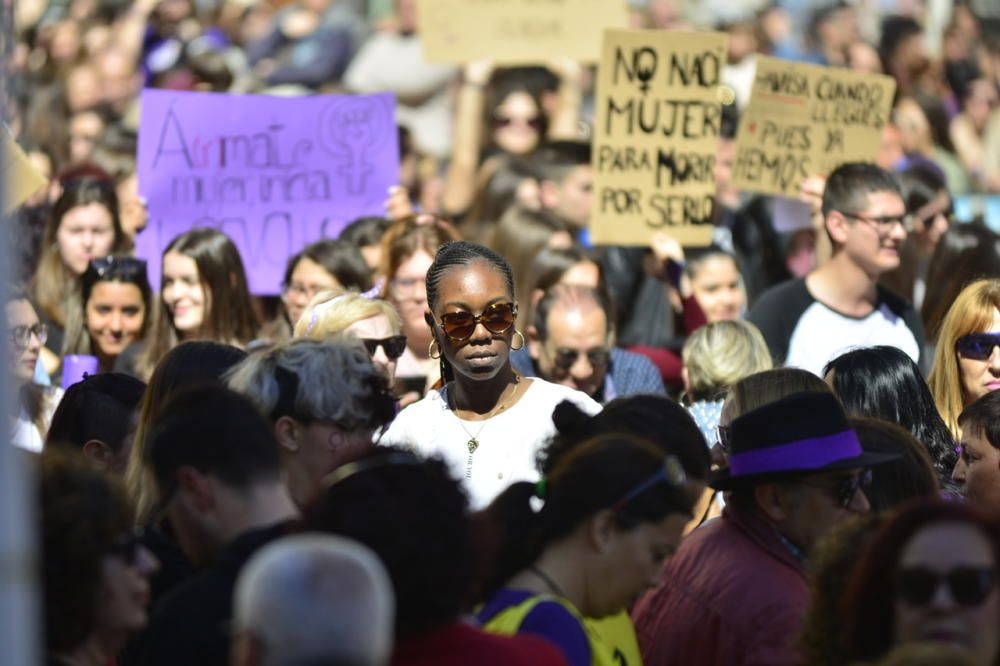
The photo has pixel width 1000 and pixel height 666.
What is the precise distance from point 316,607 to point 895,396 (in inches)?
131

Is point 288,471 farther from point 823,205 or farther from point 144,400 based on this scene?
point 823,205

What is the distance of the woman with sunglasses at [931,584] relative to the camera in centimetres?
350

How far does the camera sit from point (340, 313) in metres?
6.51

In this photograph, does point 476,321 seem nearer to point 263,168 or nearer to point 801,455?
point 801,455

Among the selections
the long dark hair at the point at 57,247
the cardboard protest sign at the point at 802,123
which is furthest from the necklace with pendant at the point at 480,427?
the cardboard protest sign at the point at 802,123

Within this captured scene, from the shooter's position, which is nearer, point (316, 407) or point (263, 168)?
point (316, 407)

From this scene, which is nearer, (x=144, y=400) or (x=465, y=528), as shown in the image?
(x=465, y=528)

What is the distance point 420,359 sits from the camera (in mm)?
7945

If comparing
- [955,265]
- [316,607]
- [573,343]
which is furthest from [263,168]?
[316,607]

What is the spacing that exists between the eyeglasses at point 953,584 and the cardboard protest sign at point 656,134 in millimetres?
6054

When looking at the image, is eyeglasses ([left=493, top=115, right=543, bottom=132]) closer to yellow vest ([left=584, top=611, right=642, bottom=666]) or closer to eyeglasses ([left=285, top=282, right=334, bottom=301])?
eyeglasses ([left=285, top=282, right=334, bottom=301])

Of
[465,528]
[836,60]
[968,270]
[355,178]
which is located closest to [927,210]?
[968,270]

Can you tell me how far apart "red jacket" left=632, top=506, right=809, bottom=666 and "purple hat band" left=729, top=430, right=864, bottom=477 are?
0.13m

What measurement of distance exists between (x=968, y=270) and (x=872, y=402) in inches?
111
